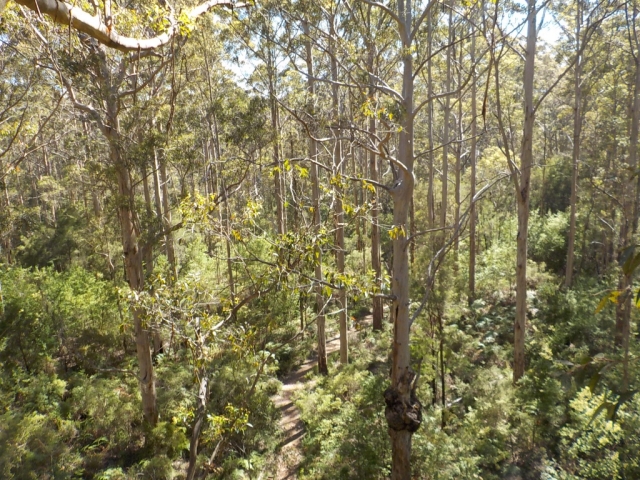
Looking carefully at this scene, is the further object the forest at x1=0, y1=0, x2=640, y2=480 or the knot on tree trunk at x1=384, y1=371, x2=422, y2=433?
the knot on tree trunk at x1=384, y1=371, x2=422, y2=433

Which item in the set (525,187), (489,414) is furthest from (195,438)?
(525,187)

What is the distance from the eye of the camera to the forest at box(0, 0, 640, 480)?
4199 mm

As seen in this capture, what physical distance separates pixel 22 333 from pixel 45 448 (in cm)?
519

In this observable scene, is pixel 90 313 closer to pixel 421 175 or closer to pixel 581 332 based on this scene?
pixel 581 332

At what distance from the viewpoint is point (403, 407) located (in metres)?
4.90

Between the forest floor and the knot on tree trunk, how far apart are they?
181 centimetres

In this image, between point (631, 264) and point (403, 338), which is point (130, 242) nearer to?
point (403, 338)

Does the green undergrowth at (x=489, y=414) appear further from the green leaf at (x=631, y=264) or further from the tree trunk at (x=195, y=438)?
the tree trunk at (x=195, y=438)

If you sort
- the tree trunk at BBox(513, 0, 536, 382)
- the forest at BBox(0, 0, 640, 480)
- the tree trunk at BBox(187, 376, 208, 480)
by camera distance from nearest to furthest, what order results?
1. the tree trunk at BBox(187, 376, 208, 480)
2. the forest at BBox(0, 0, 640, 480)
3. the tree trunk at BBox(513, 0, 536, 382)

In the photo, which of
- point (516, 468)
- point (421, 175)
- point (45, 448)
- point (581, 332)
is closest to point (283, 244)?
point (516, 468)

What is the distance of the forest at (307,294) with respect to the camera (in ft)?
13.8

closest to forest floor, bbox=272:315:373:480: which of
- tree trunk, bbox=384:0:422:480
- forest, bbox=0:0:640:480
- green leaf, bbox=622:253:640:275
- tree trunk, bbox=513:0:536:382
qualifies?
forest, bbox=0:0:640:480

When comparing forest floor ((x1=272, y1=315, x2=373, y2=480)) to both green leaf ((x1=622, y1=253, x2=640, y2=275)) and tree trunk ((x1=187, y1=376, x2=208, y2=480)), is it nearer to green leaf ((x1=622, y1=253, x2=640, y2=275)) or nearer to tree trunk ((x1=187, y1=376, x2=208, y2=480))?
tree trunk ((x1=187, y1=376, x2=208, y2=480))

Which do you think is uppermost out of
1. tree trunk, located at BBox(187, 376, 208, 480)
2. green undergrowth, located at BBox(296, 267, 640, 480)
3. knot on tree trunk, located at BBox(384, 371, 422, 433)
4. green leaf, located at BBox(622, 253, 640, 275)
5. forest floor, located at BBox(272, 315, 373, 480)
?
green leaf, located at BBox(622, 253, 640, 275)
